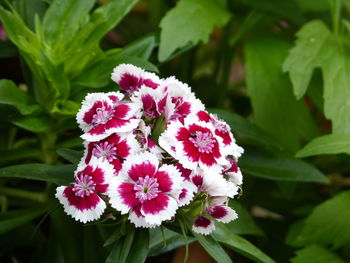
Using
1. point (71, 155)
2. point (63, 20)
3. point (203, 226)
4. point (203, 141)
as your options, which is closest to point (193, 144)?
point (203, 141)

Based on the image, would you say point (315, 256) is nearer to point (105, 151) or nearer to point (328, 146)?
point (328, 146)

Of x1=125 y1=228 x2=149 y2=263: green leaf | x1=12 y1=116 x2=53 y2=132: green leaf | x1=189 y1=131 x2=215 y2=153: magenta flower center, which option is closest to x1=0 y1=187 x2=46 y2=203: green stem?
x1=12 y1=116 x2=53 y2=132: green leaf

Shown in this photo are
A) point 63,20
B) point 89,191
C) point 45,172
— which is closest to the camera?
point 89,191

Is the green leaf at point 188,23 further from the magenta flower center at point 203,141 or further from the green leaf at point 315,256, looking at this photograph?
the green leaf at point 315,256

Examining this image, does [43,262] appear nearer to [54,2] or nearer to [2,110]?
[2,110]

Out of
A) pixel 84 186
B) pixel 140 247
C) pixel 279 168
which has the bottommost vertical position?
pixel 279 168

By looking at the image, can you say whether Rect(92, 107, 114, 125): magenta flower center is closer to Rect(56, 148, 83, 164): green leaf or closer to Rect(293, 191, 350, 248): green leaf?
Rect(56, 148, 83, 164): green leaf

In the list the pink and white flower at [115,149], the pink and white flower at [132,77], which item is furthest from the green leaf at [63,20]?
the pink and white flower at [115,149]

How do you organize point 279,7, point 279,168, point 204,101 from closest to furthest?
point 279,168, point 279,7, point 204,101
